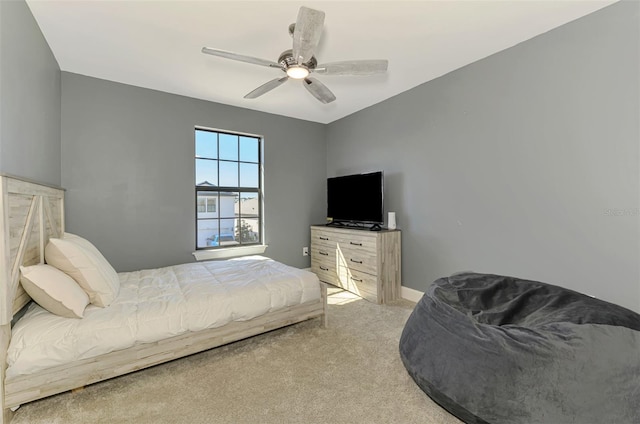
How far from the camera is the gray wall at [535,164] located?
78.7 inches

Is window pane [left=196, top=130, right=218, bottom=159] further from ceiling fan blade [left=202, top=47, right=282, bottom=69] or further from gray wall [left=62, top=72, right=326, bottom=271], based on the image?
ceiling fan blade [left=202, top=47, right=282, bottom=69]

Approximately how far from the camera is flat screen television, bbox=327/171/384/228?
3557 mm

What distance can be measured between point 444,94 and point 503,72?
1.95 feet

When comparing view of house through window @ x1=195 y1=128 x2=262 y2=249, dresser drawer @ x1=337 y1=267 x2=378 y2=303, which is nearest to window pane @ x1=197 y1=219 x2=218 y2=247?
view of house through window @ x1=195 y1=128 x2=262 y2=249

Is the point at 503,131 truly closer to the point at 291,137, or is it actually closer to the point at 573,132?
the point at 573,132

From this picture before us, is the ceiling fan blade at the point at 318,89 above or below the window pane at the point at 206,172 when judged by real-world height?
above

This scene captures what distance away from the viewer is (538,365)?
122cm

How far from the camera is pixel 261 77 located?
3.06 metres

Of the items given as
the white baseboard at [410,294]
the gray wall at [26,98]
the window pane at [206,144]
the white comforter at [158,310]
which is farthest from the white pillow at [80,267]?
the white baseboard at [410,294]

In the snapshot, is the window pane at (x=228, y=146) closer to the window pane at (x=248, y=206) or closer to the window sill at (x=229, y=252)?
the window pane at (x=248, y=206)

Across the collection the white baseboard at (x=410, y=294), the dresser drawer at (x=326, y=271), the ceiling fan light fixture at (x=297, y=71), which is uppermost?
the ceiling fan light fixture at (x=297, y=71)

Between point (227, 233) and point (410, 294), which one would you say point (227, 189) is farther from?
point (410, 294)

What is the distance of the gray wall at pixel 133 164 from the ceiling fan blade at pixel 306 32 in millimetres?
2304

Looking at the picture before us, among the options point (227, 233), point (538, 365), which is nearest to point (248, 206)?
point (227, 233)
